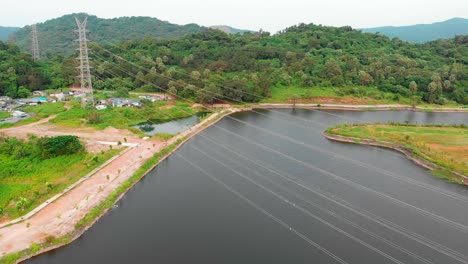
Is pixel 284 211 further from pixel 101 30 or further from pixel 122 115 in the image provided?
pixel 101 30

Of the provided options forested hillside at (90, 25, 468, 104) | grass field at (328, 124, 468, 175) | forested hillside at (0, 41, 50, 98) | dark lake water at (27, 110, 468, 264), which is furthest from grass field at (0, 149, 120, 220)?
forested hillside at (0, 41, 50, 98)

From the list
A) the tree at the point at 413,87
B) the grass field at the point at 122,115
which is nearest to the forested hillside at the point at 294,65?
the tree at the point at 413,87

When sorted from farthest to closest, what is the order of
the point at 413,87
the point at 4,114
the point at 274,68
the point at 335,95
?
the point at 274,68
the point at 413,87
the point at 335,95
the point at 4,114

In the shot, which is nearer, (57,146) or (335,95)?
(57,146)

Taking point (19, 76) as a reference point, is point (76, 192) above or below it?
below

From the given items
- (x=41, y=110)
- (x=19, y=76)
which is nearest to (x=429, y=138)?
(x=41, y=110)

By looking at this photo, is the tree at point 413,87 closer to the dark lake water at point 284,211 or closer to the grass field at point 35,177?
the dark lake water at point 284,211

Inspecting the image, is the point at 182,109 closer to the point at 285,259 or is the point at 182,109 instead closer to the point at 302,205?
the point at 302,205

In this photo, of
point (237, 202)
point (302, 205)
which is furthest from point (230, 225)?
point (302, 205)
